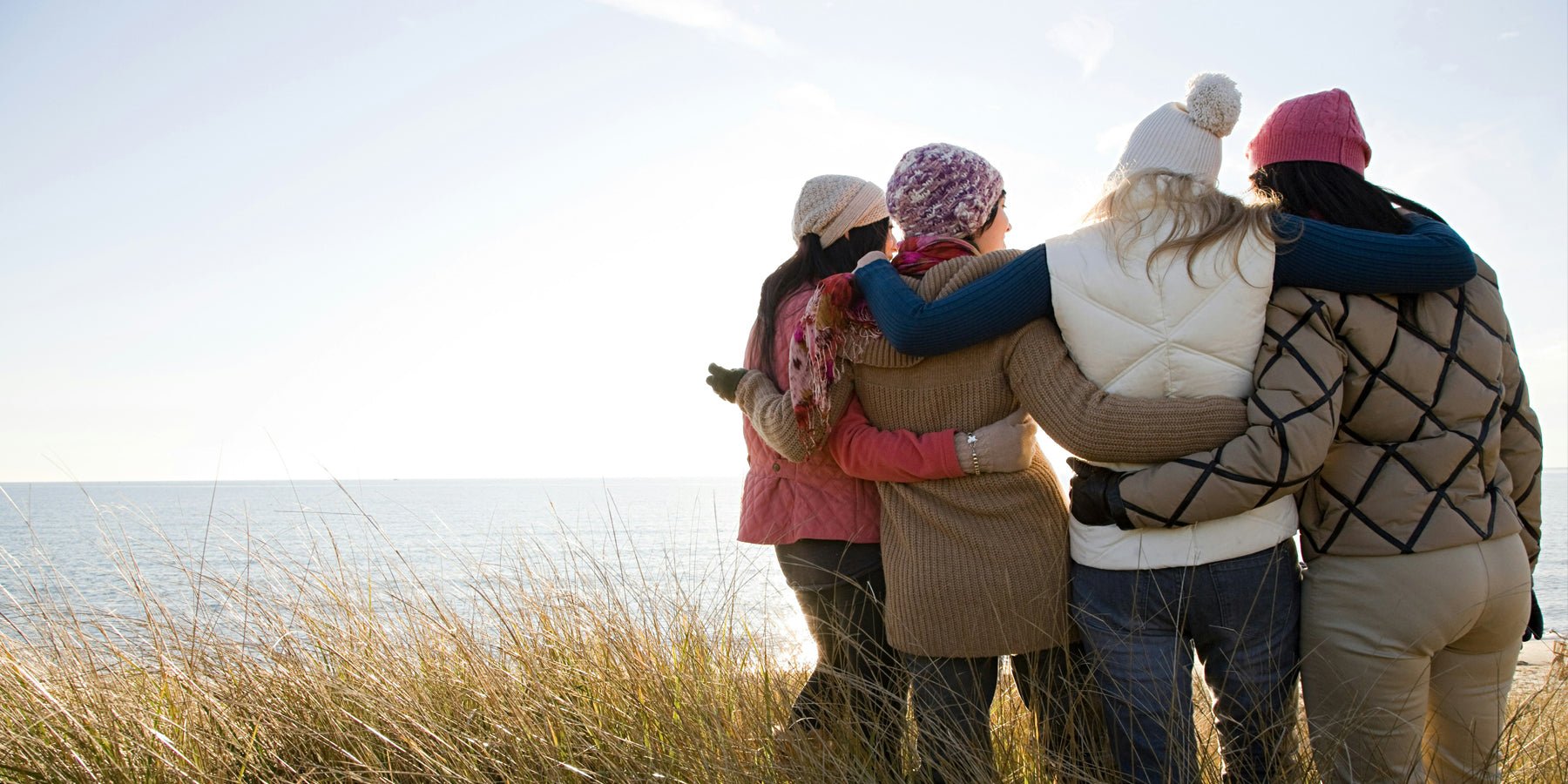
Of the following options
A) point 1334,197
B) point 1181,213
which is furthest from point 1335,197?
point 1181,213

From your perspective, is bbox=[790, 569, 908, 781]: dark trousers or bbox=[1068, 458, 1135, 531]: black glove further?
bbox=[790, 569, 908, 781]: dark trousers

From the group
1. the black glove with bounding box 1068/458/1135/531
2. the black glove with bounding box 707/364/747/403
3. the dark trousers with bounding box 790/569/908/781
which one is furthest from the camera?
the black glove with bounding box 707/364/747/403

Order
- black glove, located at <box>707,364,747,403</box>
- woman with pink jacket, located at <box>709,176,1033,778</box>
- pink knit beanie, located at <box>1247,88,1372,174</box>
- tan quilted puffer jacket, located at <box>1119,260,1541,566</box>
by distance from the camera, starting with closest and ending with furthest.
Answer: tan quilted puffer jacket, located at <box>1119,260,1541,566</box> → pink knit beanie, located at <box>1247,88,1372,174</box> → woman with pink jacket, located at <box>709,176,1033,778</box> → black glove, located at <box>707,364,747,403</box>

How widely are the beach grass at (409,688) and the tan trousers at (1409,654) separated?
147mm

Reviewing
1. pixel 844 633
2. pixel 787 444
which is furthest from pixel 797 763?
pixel 787 444

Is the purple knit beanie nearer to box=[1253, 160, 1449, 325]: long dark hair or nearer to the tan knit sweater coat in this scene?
the tan knit sweater coat

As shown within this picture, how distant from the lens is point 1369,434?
1.85 meters

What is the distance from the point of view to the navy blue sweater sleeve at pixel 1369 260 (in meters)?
1.82

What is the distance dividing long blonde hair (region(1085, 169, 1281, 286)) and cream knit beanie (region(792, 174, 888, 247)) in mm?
716

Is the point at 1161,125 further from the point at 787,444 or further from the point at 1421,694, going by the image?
the point at 1421,694

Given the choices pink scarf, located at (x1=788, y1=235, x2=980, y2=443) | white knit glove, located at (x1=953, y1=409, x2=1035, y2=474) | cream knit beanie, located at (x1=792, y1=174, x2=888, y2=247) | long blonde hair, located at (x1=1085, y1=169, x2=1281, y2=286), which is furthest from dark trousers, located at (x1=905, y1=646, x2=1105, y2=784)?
cream knit beanie, located at (x1=792, y1=174, x2=888, y2=247)

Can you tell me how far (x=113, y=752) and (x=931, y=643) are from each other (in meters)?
1.95

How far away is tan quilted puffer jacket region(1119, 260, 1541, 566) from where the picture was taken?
1.79 m

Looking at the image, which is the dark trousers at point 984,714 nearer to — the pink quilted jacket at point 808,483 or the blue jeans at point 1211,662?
the blue jeans at point 1211,662
